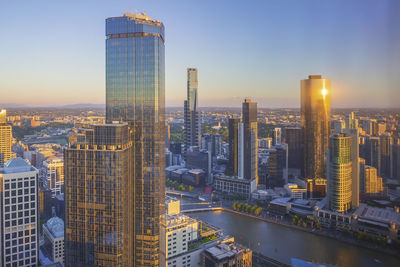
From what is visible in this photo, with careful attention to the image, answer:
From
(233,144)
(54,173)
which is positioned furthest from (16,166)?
(233,144)

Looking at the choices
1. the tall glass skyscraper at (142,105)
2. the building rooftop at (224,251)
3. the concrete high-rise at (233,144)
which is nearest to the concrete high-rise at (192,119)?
the concrete high-rise at (233,144)

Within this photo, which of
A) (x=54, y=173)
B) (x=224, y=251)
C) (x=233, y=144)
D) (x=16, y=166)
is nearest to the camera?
(x=16, y=166)

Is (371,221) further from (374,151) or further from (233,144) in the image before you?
(233,144)

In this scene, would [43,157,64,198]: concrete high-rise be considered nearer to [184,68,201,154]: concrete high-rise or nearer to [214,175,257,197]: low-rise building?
[214,175,257,197]: low-rise building

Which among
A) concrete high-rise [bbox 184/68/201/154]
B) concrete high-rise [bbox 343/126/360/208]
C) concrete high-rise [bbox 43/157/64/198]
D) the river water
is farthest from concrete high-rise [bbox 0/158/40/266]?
concrete high-rise [bbox 184/68/201/154]

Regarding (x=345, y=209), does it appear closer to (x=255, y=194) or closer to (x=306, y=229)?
(x=306, y=229)
